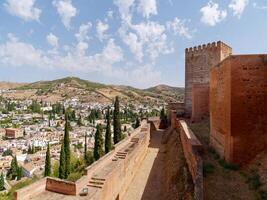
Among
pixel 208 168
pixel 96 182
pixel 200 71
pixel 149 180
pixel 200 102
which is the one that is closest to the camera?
pixel 208 168

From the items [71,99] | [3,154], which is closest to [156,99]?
[71,99]

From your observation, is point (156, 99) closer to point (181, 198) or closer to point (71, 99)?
point (71, 99)

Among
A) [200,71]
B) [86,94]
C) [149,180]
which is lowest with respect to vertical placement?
[149,180]

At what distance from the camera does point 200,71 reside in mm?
20531

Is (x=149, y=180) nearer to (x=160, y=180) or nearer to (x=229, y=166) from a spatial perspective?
(x=160, y=180)

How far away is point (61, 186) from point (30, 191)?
1.19 m

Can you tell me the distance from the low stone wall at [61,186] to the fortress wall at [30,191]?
0.24 m

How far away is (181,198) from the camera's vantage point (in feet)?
29.5

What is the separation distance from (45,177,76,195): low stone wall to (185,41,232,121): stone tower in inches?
401

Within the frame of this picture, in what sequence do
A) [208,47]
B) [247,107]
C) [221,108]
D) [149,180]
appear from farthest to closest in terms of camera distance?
[208,47] < [149,180] < [221,108] < [247,107]

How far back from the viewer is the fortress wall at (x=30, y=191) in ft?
35.0

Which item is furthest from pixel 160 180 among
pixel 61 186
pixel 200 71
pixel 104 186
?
pixel 200 71

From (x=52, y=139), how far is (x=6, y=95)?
12539 cm

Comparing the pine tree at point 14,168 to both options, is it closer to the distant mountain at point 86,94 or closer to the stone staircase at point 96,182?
the stone staircase at point 96,182
